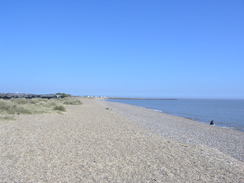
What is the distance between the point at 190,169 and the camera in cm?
660

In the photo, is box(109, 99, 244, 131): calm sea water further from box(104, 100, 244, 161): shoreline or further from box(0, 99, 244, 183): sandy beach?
box(0, 99, 244, 183): sandy beach

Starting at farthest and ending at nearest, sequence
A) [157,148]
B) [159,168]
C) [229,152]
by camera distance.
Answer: [229,152], [157,148], [159,168]

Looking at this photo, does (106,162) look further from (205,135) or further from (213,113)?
(213,113)

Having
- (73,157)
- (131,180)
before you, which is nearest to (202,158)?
(131,180)

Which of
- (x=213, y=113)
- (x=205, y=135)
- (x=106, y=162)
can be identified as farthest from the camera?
(x=213, y=113)

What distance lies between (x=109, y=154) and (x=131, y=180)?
2441 mm

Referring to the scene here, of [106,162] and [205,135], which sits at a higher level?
[106,162]

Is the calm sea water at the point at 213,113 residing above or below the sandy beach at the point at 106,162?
below

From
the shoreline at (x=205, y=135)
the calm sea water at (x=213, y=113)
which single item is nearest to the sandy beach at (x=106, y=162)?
the shoreline at (x=205, y=135)

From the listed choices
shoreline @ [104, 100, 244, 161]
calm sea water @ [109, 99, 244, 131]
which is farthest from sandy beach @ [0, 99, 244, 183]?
calm sea water @ [109, 99, 244, 131]

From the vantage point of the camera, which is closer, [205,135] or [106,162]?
[106,162]

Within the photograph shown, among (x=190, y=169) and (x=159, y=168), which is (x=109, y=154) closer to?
(x=159, y=168)

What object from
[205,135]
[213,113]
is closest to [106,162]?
[205,135]

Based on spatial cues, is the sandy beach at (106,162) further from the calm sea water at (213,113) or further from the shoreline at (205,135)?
the calm sea water at (213,113)
